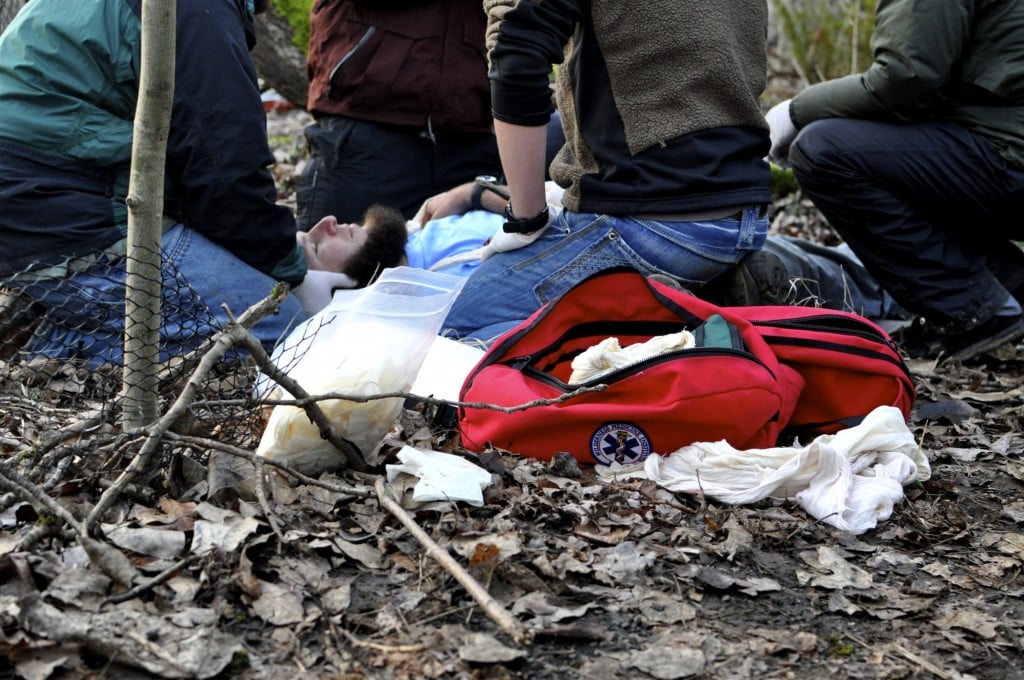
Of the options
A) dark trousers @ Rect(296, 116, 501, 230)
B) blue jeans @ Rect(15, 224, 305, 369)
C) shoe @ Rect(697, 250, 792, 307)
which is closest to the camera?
blue jeans @ Rect(15, 224, 305, 369)

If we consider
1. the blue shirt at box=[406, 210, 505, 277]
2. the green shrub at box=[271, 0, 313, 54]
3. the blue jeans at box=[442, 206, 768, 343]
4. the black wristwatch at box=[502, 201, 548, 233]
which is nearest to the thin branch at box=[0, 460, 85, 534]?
the blue jeans at box=[442, 206, 768, 343]

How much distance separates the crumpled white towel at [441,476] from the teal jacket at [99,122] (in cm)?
156

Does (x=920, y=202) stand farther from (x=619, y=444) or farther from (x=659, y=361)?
(x=619, y=444)

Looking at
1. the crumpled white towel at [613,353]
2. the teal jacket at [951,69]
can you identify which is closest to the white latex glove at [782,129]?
the teal jacket at [951,69]

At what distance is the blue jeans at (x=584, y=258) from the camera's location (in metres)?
3.65

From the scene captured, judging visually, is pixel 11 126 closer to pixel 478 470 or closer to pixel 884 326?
pixel 478 470

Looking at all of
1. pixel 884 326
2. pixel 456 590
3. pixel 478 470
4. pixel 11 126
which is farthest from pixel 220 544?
pixel 884 326

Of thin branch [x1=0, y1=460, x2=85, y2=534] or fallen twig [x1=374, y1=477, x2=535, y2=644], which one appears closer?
fallen twig [x1=374, y1=477, x2=535, y2=644]

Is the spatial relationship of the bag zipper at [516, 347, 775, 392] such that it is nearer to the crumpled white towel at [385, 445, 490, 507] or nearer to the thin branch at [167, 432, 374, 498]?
the crumpled white towel at [385, 445, 490, 507]

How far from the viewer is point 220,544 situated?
2.12 m

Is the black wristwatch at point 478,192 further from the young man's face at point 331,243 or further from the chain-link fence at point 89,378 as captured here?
the chain-link fence at point 89,378

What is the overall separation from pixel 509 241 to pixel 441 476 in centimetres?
146

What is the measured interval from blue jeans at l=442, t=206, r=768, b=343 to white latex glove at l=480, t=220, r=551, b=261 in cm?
2

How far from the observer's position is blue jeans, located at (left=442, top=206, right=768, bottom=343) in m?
3.65
